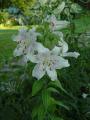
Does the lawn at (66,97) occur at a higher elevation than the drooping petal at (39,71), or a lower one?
lower

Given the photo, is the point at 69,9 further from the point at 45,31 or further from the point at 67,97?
the point at 45,31

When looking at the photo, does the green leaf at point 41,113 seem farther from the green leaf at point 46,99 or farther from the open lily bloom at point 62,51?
the open lily bloom at point 62,51

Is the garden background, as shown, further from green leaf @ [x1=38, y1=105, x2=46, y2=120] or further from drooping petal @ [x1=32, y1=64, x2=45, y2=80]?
drooping petal @ [x1=32, y1=64, x2=45, y2=80]

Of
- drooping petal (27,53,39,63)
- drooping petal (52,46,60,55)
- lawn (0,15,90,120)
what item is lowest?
lawn (0,15,90,120)

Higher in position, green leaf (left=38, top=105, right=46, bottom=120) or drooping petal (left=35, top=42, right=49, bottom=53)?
drooping petal (left=35, top=42, right=49, bottom=53)

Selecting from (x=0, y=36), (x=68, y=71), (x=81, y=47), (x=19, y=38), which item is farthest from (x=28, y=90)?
(x=0, y=36)

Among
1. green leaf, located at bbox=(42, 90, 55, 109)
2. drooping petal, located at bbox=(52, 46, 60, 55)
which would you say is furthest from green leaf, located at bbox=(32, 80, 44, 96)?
drooping petal, located at bbox=(52, 46, 60, 55)

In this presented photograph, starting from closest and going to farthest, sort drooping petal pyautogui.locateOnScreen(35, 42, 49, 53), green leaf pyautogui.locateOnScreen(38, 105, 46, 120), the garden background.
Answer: drooping petal pyautogui.locateOnScreen(35, 42, 49, 53)
green leaf pyautogui.locateOnScreen(38, 105, 46, 120)
the garden background

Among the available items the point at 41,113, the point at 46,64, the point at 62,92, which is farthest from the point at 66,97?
the point at 46,64

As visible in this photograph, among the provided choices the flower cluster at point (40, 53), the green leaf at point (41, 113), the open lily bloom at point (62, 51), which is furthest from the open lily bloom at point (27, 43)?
the green leaf at point (41, 113)

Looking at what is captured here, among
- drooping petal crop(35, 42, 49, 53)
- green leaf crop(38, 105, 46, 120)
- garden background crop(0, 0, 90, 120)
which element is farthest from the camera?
garden background crop(0, 0, 90, 120)
